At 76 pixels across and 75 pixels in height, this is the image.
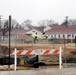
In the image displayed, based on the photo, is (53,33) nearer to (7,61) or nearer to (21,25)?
(21,25)

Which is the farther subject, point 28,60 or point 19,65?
point 28,60

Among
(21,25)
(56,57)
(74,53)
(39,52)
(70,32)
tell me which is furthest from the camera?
(21,25)

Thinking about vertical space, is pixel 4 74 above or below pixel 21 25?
below

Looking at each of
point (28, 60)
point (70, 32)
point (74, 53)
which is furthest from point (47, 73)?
point (70, 32)

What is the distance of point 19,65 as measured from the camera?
1697 cm

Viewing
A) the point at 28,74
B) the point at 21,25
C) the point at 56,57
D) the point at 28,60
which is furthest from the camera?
the point at 21,25

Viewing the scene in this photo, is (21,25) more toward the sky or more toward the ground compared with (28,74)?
more toward the sky

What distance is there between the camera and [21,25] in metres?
178

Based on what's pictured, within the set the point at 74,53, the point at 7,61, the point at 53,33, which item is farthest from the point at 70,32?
the point at 7,61

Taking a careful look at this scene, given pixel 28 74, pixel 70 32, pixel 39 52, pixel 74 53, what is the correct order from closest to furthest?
pixel 28 74, pixel 39 52, pixel 74 53, pixel 70 32

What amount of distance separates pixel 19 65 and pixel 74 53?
18435 millimetres

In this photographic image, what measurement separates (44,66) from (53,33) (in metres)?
95.3

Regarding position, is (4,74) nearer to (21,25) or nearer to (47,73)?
(47,73)

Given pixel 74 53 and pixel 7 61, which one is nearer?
pixel 7 61
